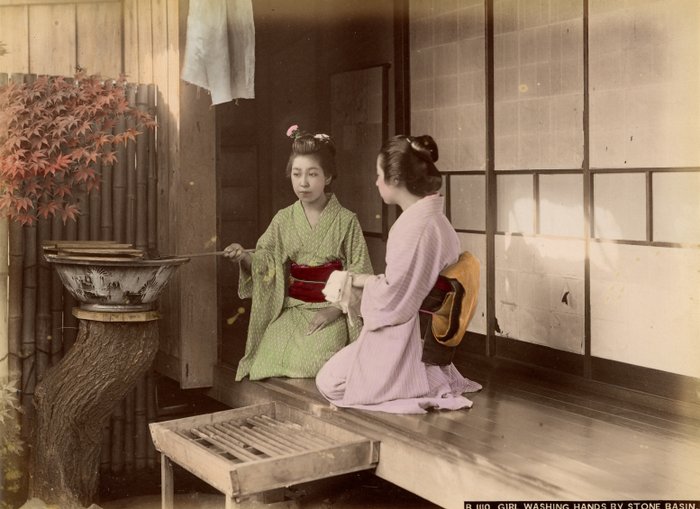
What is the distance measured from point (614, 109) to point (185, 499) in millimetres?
3984

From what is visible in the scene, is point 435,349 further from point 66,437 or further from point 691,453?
point 66,437

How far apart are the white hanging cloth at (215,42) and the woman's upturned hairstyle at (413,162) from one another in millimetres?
1719

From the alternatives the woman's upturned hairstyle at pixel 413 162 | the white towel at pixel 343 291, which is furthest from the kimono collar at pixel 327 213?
the woman's upturned hairstyle at pixel 413 162

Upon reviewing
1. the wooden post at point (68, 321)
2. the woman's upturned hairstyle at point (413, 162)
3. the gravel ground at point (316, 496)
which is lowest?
the gravel ground at point (316, 496)

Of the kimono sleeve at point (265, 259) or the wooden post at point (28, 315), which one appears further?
the wooden post at point (28, 315)

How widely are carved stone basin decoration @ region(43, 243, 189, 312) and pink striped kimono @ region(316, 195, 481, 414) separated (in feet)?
4.45

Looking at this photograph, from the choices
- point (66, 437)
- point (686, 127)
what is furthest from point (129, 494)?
point (686, 127)

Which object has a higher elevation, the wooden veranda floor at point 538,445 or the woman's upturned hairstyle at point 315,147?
the woman's upturned hairstyle at point 315,147

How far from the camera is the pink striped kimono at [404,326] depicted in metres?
5.14

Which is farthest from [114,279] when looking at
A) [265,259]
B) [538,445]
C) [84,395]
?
[538,445]

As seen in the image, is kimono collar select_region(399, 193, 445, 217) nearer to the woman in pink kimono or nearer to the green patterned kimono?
the woman in pink kimono

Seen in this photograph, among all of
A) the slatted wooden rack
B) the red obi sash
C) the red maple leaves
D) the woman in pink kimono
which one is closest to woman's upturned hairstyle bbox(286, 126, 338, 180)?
the red obi sash

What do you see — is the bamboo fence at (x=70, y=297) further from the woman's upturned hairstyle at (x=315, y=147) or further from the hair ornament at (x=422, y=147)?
the hair ornament at (x=422, y=147)

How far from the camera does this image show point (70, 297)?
6.61 meters
